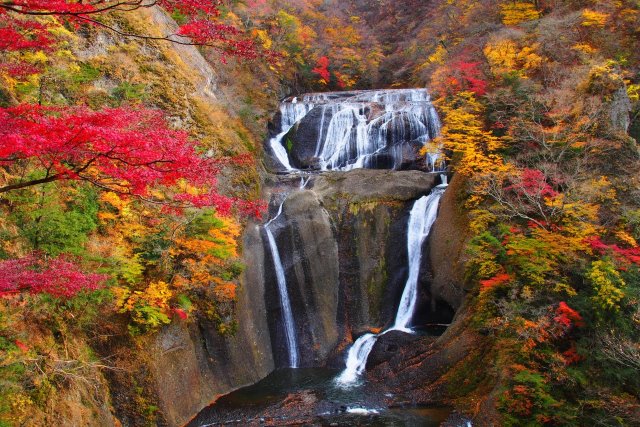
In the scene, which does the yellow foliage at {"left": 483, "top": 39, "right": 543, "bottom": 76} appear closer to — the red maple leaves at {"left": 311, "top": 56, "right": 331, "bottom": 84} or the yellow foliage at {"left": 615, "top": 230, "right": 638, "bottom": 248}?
the yellow foliage at {"left": 615, "top": 230, "right": 638, "bottom": 248}

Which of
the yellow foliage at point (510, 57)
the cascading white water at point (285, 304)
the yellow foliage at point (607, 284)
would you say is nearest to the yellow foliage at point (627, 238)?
the yellow foliage at point (607, 284)

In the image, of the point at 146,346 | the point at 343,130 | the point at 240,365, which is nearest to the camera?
the point at 146,346

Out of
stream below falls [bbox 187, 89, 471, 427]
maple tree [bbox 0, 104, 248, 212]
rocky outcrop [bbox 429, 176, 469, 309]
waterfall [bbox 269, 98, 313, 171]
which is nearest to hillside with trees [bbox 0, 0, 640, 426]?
maple tree [bbox 0, 104, 248, 212]

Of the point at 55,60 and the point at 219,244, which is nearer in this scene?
the point at 219,244

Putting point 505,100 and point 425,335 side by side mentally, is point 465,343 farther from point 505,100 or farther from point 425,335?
point 505,100

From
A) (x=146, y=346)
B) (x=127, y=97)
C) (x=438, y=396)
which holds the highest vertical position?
(x=127, y=97)

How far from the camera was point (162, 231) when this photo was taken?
1041 cm

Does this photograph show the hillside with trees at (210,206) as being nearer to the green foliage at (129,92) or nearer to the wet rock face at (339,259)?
the green foliage at (129,92)

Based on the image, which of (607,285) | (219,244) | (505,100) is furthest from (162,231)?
(505,100)

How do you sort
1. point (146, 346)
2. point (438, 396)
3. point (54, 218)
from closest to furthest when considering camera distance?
1. point (54, 218)
2. point (146, 346)
3. point (438, 396)

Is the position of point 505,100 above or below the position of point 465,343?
above

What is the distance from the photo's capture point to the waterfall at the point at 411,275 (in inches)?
538

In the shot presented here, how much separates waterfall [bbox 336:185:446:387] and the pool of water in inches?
55.2

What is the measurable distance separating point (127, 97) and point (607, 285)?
14.2 metres
